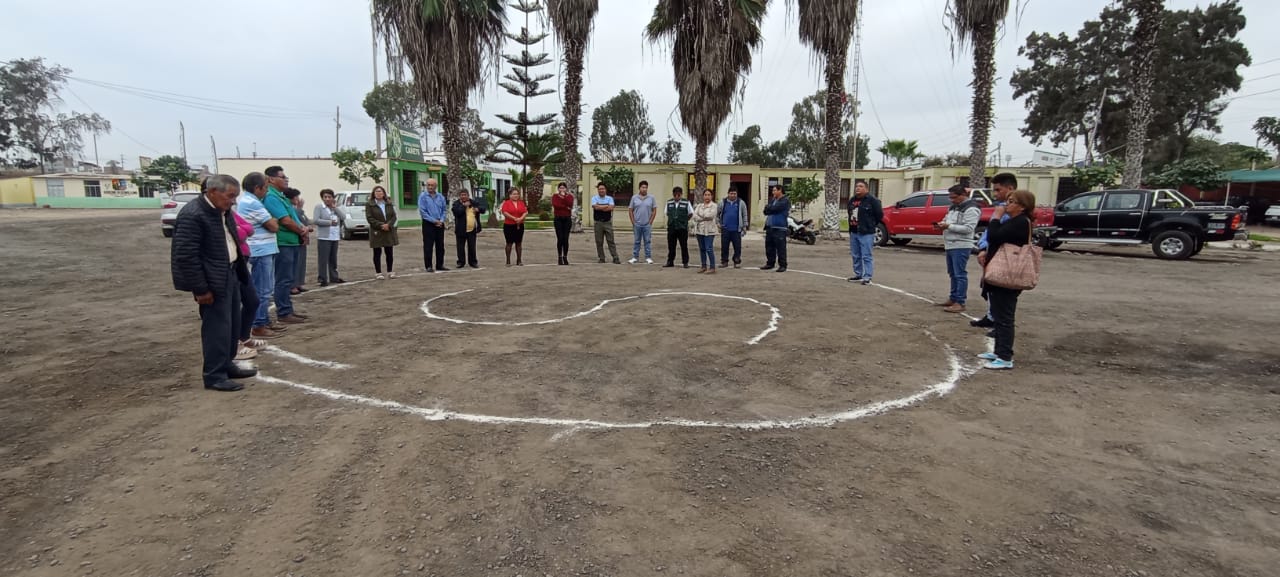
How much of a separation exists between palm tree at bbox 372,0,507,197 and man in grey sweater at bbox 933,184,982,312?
54.5 ft

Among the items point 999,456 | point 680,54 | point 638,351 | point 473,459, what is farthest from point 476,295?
point 680,54

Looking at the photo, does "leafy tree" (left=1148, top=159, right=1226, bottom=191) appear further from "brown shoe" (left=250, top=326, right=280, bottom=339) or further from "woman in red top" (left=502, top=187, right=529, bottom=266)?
"brown shoe" (left=250, top=326, right=280, bottom=339)

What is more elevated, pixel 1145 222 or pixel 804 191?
pixel 804 191

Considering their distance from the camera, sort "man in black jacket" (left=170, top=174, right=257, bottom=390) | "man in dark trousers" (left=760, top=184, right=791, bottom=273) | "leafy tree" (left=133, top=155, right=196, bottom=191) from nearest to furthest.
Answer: "man in black jacket" (left=170, top=174, right=257, bottom=390) → "man in dark trousers" (left=760, top=184, right=791, bottom=273) → "leafy tree" (left=133, top=155, right=196, bottom=191)

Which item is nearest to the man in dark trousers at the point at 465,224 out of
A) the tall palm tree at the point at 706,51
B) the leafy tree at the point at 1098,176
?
the tall palm tree at the point at 706,51

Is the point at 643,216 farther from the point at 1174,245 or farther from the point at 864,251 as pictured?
the point at 1174,245

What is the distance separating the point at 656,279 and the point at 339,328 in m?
5.01

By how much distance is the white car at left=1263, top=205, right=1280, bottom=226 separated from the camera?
2590 cm

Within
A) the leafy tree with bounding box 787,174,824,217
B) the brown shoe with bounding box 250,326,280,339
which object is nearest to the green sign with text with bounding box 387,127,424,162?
the leafy tree with bounding box 787,174,824,217

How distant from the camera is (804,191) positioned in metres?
30.5

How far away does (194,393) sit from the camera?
4324 millimetres

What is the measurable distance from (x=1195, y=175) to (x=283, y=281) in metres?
34.2

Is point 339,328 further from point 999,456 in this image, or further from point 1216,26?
point 1216,26

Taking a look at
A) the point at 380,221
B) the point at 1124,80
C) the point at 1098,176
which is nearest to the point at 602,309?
the point at 380,221
